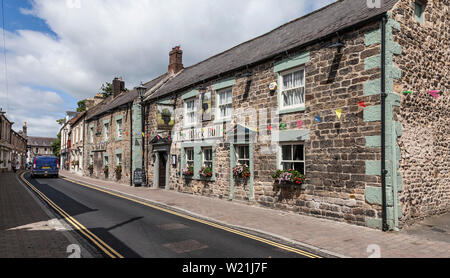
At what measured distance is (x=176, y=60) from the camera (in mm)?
22625

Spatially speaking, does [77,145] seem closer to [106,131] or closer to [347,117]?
[106,131]

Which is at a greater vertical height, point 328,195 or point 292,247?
point 328,195

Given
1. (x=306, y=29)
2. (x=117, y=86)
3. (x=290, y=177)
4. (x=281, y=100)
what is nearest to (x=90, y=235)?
(x=290, y=177)

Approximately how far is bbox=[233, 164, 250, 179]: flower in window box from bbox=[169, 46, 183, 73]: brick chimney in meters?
12.8

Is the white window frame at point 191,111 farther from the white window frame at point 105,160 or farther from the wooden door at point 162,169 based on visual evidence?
the white window frame at point 105,160

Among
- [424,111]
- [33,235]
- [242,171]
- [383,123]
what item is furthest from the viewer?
[242,171]

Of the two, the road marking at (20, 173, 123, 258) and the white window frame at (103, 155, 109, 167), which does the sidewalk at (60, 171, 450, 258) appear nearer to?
the road marking at (20, 173, 123, 258)

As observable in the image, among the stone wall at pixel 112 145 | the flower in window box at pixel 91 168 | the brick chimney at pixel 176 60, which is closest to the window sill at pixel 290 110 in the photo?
the stone wall at pixel 112 145

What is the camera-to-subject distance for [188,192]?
51.3ft

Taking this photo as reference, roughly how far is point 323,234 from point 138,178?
14.4 m

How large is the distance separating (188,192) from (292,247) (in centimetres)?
954

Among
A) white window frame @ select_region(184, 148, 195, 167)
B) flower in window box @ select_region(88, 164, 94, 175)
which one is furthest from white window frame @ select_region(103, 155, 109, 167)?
white window frame @ select_region(184, 148, 195, 167)
